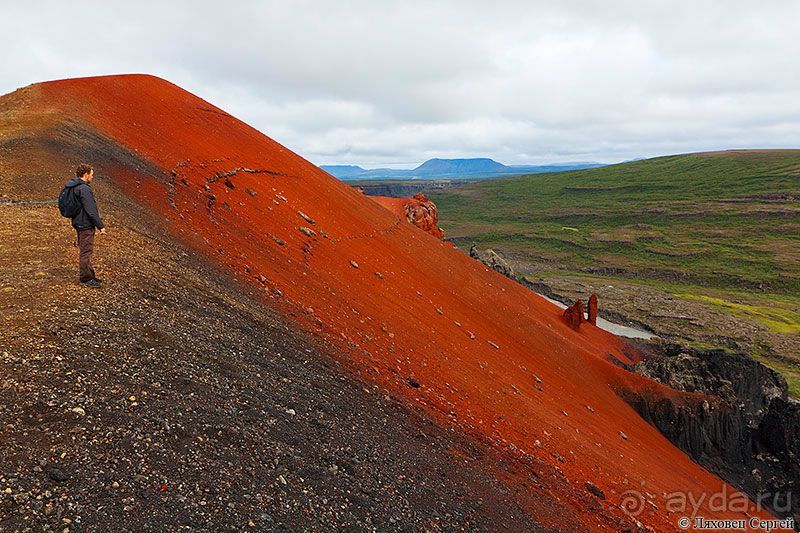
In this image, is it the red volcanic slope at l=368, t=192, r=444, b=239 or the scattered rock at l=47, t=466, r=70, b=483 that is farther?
the red volcanic slope at l=368, t=192, r=444, b=239

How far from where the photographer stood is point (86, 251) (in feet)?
29.1

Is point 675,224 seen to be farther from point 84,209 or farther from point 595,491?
point 84,209

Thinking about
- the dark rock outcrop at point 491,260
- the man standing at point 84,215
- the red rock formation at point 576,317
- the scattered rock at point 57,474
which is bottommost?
the red rock formation at point 576,317

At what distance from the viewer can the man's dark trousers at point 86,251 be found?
8.76 meters

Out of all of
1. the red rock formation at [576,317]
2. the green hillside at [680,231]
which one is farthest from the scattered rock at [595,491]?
the green hillside at [680,231]

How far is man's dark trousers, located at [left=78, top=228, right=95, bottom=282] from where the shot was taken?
8.76 meters

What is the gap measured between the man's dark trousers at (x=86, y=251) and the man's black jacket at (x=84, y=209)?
13cm

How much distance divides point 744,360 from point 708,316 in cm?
4116

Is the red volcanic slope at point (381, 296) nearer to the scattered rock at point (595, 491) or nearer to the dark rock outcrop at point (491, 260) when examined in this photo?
the scattered rock at point (595, 491)

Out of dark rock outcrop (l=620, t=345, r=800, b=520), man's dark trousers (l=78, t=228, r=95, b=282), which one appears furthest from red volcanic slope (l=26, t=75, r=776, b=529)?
man's dark trousers (l=78, t=228, r=95, b=282)

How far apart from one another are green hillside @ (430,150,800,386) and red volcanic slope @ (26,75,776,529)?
179ft

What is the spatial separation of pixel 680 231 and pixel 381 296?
4900 inches

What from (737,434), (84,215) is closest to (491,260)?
(737,434)

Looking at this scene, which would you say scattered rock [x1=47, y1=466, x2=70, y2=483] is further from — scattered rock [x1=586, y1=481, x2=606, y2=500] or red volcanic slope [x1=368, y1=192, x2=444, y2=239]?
red volcanic slope [x1=368, y1=192, x2=444, y2=239]
